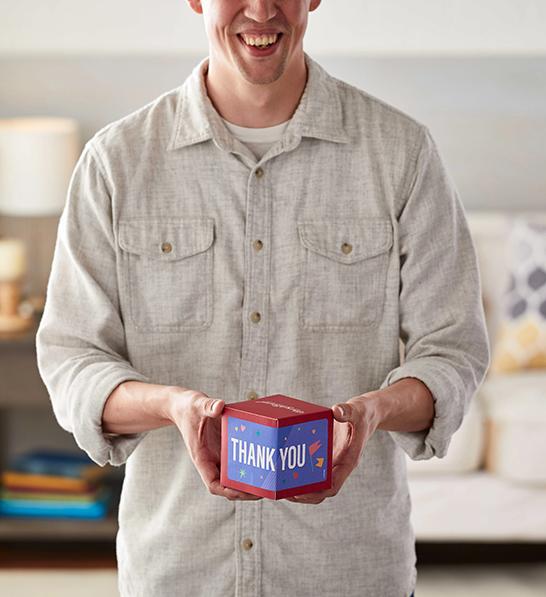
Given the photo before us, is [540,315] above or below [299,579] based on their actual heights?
below

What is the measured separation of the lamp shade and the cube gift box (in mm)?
2226

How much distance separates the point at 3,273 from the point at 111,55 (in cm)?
83

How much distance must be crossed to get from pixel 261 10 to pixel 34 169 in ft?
7.01

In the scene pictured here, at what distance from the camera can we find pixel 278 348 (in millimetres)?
1572

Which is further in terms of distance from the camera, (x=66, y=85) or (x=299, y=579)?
(x=66, y=85)

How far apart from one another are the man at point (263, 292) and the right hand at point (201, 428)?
16 centimetres

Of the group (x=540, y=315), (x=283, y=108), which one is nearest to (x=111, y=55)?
(x=540, y=315)

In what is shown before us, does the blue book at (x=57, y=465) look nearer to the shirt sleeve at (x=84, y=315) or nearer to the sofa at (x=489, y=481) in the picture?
the sofa at (x=489, y=481)

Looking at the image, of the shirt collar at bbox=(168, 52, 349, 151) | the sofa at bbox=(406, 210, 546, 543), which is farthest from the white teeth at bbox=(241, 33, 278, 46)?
the sofa at bbox=(406, 210, 546, 543)

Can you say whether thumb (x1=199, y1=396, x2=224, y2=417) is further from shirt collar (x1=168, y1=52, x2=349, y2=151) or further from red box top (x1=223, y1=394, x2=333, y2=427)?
shirt collar (x1=168, y1=52, x2=349, y2=151)

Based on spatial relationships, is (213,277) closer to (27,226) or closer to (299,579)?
(299,579)

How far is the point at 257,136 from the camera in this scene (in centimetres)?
159

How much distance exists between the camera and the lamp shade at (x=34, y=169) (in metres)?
3.47

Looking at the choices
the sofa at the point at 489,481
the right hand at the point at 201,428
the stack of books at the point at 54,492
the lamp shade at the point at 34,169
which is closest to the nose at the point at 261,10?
the right hand at the point at 201,428
